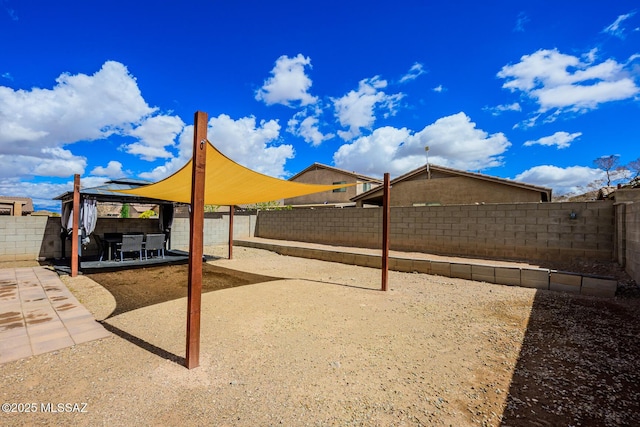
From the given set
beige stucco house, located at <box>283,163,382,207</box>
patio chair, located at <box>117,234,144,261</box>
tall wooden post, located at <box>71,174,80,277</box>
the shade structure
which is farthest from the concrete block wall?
beige stucco house, located at <box>283,163,382,207</box>

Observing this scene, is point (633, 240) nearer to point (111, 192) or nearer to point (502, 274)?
point (502, 274)

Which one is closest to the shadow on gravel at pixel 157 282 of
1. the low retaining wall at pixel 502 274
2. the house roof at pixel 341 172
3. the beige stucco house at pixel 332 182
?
the low retaining wall at pixel 502 274

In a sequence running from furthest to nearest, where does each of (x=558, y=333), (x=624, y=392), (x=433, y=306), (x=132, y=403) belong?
(x=433, y=306)
(x=558, y=333)
(x=624, y=392)
(x=132, y=403)

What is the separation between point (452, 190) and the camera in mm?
12773

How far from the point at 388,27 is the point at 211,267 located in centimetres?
719

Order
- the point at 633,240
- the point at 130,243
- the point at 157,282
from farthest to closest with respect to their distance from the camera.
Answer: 1. the point at 130,243
2. the point at 157,282
3. the point at 633,240

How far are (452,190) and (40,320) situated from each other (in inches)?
529

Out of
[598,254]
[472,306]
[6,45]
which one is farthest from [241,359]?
[6,45]

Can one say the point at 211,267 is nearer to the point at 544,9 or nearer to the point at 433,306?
the point at 433,306

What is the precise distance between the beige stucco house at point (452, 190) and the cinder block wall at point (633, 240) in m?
6.85

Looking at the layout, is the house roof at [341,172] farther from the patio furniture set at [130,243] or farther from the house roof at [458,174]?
the patio furniture set at [130,243]

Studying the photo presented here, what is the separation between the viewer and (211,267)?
6.83 metres

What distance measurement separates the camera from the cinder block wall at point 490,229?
5.62 metres

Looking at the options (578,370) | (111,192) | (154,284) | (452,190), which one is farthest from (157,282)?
(452,190)
